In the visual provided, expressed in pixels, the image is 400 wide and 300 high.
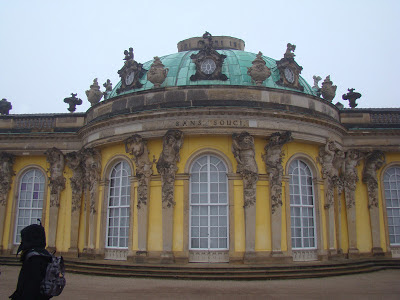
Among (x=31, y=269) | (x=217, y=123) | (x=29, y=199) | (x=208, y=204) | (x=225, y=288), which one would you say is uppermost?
(x=217, y=123)

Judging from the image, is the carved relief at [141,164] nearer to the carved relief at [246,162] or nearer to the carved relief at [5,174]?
the carved relief at [246,162]

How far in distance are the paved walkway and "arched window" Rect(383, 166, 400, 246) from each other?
5.87 metres

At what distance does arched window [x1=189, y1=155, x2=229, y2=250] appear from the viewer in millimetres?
16156

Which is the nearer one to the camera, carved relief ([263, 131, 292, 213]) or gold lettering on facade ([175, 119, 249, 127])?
carved relief ([263, 131, 292, 213])

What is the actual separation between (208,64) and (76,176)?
8776mm

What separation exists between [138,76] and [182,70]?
7.22 ft

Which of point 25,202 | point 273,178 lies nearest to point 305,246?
point 273,178

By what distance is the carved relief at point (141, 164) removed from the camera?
16656 mm

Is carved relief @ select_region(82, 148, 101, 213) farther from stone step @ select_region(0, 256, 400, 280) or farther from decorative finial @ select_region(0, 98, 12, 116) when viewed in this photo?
decorative finial @ select_region(0, 98, 12, 116)

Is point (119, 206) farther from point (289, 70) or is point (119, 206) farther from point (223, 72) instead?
point (289, 70)

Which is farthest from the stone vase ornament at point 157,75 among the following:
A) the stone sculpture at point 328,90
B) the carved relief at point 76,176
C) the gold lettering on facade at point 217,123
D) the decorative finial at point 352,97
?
the decorative finial at point 352,97

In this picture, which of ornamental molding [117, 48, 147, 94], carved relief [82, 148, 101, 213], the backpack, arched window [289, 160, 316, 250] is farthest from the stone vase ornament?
the backpack

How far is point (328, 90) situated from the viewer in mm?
20688

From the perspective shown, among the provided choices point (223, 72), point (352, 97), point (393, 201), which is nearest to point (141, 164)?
point (223, 72)
